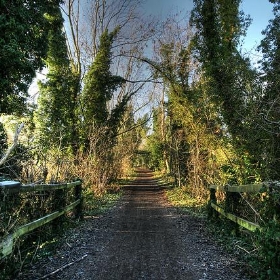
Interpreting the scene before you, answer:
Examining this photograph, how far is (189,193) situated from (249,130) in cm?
814

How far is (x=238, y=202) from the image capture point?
6844mm

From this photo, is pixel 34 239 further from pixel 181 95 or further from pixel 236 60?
pixel 181 95

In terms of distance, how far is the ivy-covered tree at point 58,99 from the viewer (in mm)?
19344

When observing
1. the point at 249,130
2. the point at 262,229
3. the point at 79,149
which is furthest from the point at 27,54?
the point at 262,229

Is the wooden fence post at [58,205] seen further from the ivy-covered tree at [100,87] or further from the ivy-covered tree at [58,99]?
the ivy-covered tree at [100,87]

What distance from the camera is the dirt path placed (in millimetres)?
4680

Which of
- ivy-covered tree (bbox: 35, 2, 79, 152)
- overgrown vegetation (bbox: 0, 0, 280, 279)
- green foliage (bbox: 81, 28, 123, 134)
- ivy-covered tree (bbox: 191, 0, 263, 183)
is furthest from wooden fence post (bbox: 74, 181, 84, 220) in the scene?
green foliage (bbox: 81, 28, 123, 134)

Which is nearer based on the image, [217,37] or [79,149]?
[217,37]

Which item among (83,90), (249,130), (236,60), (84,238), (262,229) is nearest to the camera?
(262,229)

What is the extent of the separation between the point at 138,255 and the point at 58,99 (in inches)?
616

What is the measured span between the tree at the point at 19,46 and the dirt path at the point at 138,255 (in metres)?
6.57

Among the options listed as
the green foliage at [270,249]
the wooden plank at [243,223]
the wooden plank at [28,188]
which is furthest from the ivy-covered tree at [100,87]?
the green foliage at [270,249]

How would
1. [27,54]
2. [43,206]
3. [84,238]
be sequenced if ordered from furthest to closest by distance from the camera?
1. [27,54]
2. [84,238]
3. [43,206]

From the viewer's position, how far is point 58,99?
1981 centimetres
